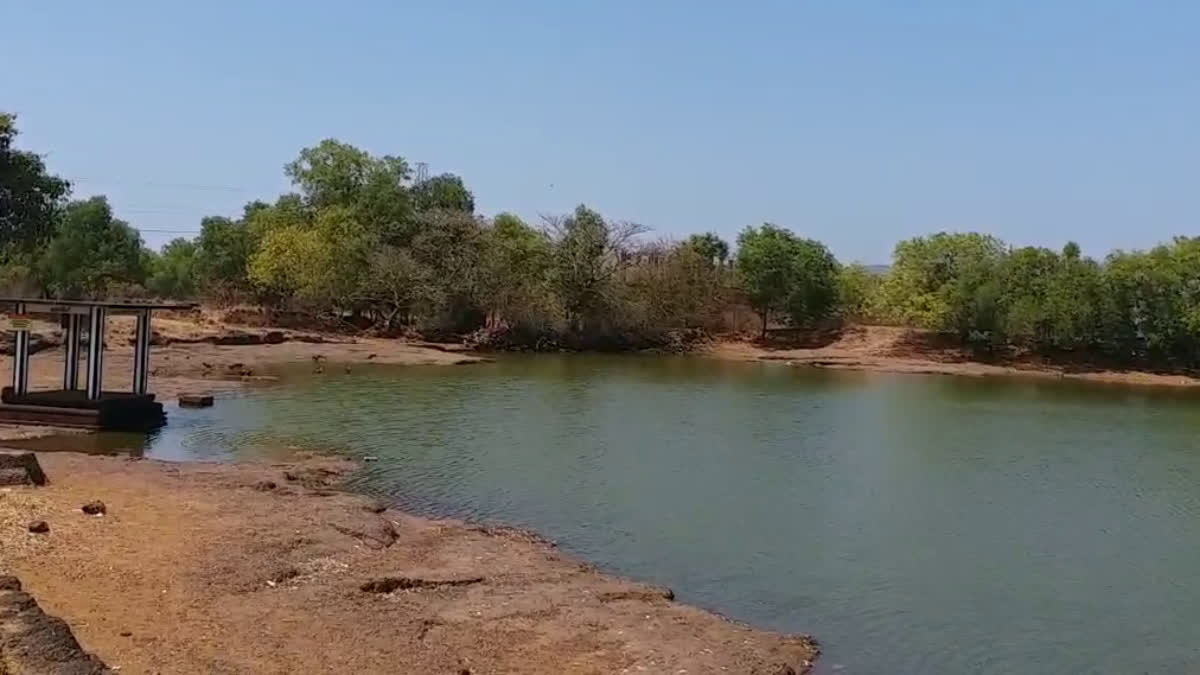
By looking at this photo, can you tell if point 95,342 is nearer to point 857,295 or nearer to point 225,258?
point 225,258

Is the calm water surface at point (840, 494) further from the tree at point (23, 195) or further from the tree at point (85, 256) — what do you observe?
the tree at point (85, 256)

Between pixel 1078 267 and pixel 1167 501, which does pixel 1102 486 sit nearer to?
pixel 1167 501

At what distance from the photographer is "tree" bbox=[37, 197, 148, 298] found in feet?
236


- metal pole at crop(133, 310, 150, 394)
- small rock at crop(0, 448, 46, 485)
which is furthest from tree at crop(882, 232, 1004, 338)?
small rock at crop(0, 448, 46, 485)

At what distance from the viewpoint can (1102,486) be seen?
24.9 meters

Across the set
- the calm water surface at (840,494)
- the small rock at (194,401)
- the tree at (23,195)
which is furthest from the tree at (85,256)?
the small rock at (194,401)

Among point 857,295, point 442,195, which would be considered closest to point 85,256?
point 442,195

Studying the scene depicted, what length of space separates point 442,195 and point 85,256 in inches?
927

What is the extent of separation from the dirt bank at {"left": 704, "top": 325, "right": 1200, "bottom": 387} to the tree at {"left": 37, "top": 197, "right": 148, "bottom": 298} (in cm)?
3915

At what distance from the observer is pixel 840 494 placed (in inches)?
904

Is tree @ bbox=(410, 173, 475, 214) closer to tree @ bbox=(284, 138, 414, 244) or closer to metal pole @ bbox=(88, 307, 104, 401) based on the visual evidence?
tree @ bbox=(284, 138, 414, 244)

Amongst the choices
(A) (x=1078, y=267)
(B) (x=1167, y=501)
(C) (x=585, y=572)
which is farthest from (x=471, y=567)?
(A) (x=1078, y=267)

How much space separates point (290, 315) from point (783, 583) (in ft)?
185

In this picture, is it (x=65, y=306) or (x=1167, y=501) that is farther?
(x=65, y=306)
